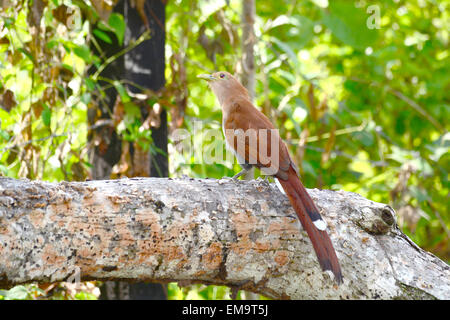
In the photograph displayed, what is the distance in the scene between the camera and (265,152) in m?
2.66

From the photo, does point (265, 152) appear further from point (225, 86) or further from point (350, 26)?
point (350, 26)

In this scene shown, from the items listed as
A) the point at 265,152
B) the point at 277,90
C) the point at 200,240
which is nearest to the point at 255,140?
the point at 265,152

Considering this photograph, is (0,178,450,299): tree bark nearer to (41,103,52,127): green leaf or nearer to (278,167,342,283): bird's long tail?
(278,167,342,283): bird's long tail

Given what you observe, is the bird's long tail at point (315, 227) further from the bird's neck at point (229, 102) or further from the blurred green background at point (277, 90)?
the blurred green background at point (277, 90)

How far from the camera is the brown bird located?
78.7 inches

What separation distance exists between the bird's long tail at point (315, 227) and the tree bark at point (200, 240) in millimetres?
47

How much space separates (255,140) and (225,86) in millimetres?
760

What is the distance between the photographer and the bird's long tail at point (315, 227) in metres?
1.97

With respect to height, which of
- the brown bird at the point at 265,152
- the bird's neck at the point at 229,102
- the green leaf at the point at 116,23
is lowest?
the brown bird at the point at 265,152

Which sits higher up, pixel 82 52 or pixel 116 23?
pixel 116 23

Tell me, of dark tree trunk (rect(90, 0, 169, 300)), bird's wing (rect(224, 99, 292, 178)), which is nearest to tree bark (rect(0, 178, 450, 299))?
bird's wing (rect(224, 99, 292, 178))

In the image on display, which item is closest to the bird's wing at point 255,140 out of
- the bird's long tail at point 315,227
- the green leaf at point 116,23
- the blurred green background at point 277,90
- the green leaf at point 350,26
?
the bird's long tail at point 315,227

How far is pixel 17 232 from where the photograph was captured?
1.74 m

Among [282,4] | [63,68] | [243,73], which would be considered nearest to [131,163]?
[63,68]
